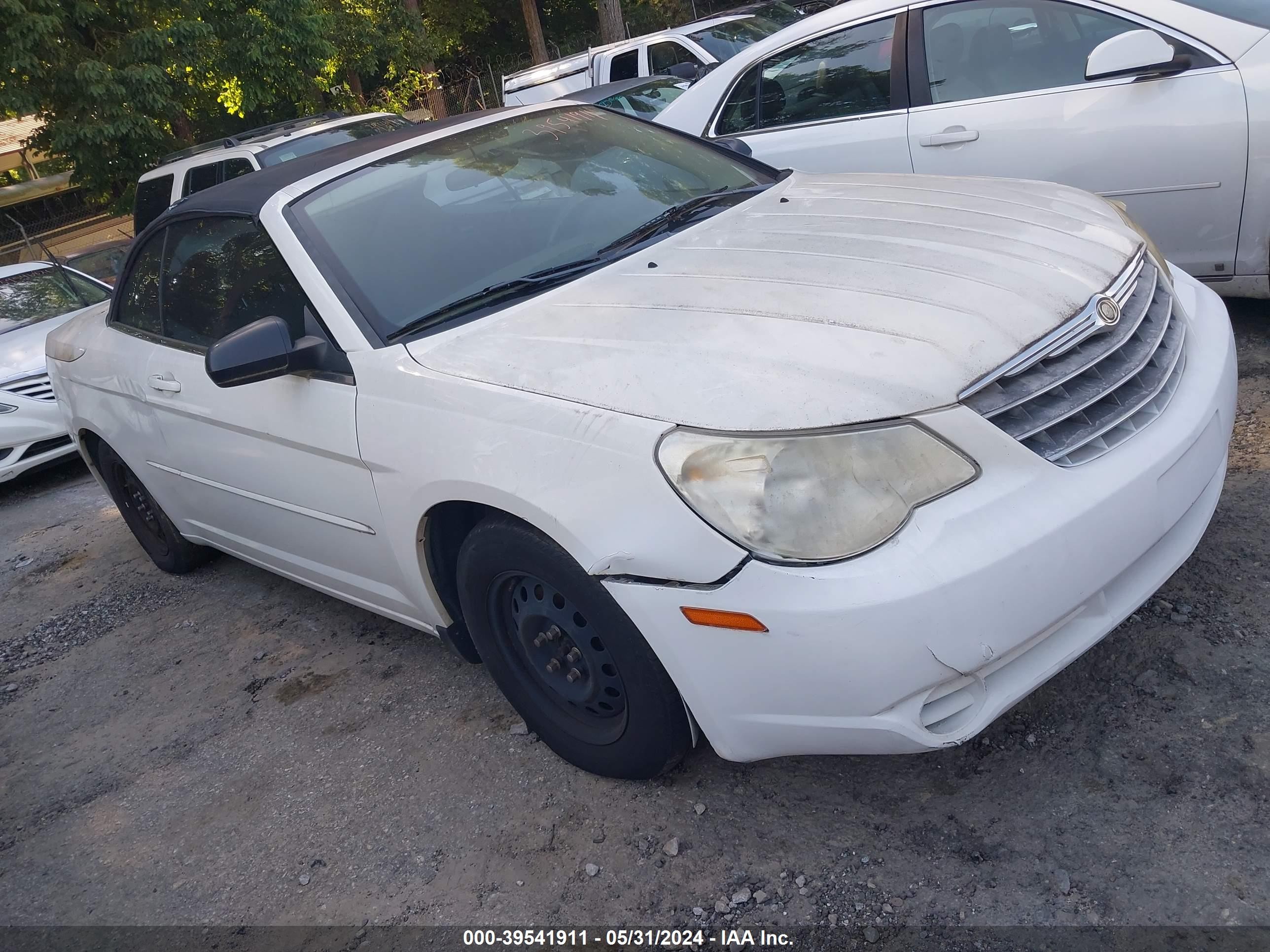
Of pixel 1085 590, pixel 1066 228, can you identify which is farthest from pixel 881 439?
pixel 1066 228

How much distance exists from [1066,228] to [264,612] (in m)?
3.31

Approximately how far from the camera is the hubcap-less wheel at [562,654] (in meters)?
2.59

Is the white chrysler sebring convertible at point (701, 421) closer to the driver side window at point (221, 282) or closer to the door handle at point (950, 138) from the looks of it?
the driver side window at point (221, 282)

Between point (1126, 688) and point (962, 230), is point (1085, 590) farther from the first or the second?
point (962, 230)

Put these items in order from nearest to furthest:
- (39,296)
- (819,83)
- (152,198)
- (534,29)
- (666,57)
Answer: (819,83)
(39,296)
(152,198)
(666,57)
(534,29)

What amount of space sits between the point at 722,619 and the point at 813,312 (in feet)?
2.49

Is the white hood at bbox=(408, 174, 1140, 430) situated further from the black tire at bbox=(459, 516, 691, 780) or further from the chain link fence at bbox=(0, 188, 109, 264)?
the chain link fence at bbox=(0, 188, 109, 264)

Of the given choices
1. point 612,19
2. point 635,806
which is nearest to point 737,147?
point 635,806

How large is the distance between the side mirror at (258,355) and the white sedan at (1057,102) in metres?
2.48

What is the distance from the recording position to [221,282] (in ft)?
11.9

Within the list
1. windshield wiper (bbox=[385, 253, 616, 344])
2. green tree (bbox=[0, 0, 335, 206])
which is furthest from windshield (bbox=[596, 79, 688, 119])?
green tree (bbox=[0, 0, 335, 206])

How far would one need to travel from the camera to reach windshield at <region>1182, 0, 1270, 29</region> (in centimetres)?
406

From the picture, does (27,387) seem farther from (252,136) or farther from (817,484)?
(817,484)

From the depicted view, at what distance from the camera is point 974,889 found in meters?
2.23
